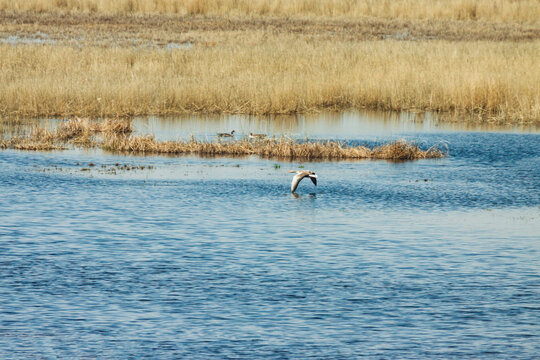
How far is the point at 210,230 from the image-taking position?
13844 millimetres

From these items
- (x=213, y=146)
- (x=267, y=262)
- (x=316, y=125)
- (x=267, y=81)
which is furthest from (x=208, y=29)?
(x=267, y=262)

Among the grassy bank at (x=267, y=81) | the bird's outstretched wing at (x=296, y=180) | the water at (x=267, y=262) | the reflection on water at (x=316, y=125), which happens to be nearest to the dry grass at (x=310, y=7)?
the grassy bank at (x=267, y=81)

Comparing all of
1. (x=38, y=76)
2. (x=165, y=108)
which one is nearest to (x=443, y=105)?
(x=165, y=108)

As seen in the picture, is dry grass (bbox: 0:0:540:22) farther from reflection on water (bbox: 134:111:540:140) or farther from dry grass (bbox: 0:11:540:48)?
reflection on water (bbox: 134:111:540:140)

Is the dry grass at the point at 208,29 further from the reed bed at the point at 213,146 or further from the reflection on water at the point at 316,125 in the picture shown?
the reed bed at the point at 213,146

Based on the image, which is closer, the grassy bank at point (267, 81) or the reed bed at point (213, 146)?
the reed bed at point (213, 146)

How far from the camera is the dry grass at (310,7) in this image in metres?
56.3

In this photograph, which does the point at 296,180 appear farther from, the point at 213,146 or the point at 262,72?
the point at 262,72

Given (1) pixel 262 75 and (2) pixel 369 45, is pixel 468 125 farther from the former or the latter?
(2) pixel 369 45

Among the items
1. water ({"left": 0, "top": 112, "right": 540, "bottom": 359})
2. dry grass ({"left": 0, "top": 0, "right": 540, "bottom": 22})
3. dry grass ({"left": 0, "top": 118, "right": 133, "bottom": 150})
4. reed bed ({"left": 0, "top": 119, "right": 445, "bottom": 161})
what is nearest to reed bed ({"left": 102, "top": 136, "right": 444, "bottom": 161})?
reed bed ({"left": 0, "top": 119, "right": 445, "bottom": 161})

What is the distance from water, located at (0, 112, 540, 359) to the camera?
9.02 metres

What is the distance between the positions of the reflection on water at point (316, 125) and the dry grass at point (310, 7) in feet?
91.0

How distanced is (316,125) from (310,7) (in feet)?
106

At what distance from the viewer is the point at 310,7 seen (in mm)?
58344
